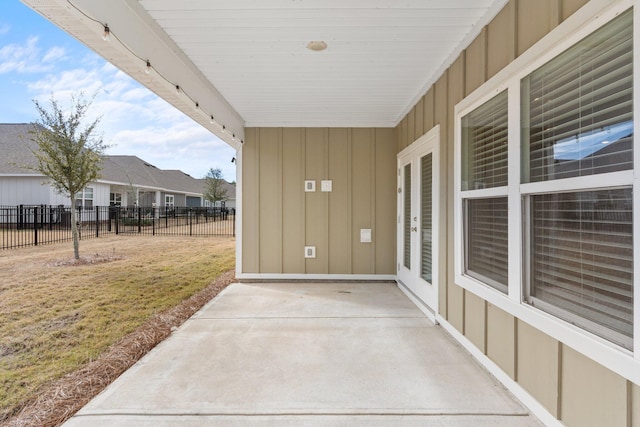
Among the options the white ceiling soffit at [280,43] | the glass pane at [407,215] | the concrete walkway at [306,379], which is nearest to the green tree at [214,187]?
the white ceiling soffit at [280,43]

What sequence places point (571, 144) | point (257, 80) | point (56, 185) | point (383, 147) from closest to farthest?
point (571, 144) → point (257, 80) → point (383, 147) → point (56, 185)

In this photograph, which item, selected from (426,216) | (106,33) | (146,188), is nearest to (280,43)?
(106,33)

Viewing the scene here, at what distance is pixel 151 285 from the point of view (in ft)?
14.4

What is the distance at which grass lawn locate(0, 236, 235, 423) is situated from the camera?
2.20 meters

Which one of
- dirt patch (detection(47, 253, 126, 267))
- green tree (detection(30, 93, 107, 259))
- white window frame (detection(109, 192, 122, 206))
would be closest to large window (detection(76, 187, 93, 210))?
white window frame (detection(109, 192, 122, 206))

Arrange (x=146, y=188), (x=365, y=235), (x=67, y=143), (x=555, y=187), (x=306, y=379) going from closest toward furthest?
(x=555, y=187) < (x=306, y=379) < (x=365, y=235) < (x=67, y=143) < (x=146, y=188)

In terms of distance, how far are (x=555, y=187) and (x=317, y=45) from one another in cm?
209

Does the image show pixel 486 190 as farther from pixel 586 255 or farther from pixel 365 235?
pixel 365 235

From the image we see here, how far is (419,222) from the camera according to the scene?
148 inches

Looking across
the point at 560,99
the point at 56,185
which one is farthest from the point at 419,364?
the point at 56,185

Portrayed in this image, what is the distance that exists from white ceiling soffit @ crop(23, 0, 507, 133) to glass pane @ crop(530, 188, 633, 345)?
4.92 ft

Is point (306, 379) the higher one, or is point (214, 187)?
point (214, 187)

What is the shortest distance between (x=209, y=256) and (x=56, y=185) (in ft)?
11.2

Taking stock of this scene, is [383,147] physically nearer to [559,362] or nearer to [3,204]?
[559,362]
